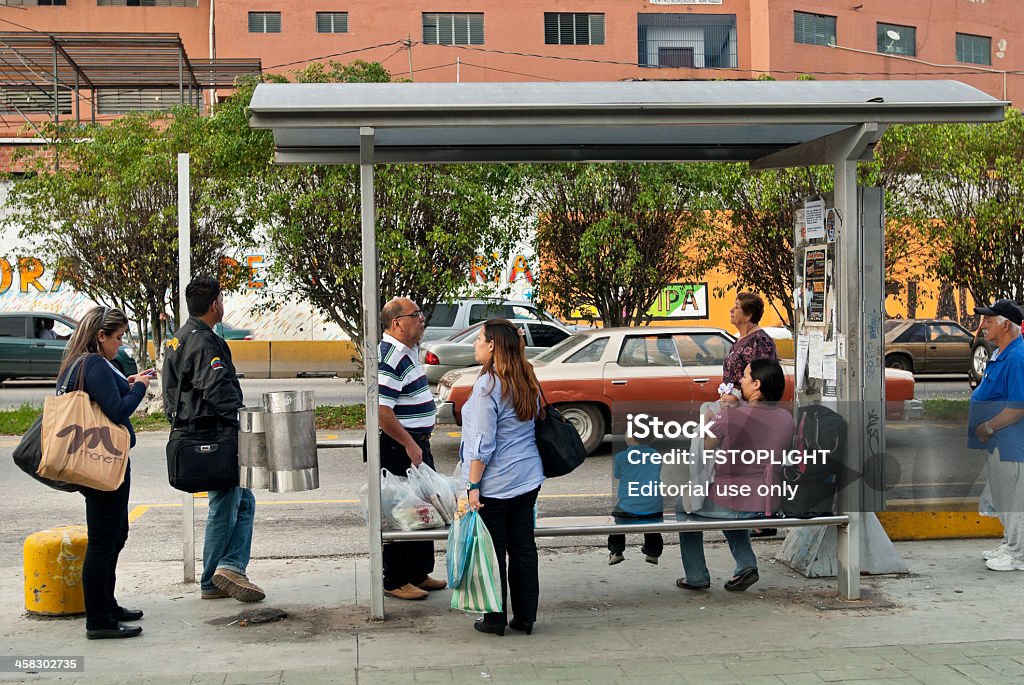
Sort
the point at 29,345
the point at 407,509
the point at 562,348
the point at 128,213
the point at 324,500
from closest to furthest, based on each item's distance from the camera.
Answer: the point at 407,509, the point at 324,500, the point at 562,348, the point at 128,213, the point at 29,345

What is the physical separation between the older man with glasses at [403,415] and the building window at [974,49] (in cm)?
5397

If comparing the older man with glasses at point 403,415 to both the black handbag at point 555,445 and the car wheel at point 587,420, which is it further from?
the car wheel at point 587,420

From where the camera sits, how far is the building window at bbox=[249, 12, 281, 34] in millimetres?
48000

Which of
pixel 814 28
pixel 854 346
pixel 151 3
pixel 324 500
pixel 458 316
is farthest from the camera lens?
pixel 151 3

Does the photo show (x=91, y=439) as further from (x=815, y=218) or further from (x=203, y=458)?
(x=815, y=218)

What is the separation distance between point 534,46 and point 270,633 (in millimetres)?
45932

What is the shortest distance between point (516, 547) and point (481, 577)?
265 millimetres

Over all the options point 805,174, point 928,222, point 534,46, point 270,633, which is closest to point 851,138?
point 270,633

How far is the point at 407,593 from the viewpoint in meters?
6.72

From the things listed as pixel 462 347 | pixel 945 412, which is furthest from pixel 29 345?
pixel 945 412

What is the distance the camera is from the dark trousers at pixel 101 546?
5789mm

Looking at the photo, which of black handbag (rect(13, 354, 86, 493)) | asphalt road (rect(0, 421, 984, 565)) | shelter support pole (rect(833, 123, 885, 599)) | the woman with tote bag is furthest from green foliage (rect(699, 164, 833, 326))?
black handbag (rect(13, 354, 86, 493))

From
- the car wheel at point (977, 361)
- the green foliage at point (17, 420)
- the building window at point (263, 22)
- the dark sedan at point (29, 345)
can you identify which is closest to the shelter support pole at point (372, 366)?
the green foliage at point (17, 420)

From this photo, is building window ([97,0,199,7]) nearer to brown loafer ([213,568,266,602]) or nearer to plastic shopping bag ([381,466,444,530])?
brown loafer ([213,568,266,602])
